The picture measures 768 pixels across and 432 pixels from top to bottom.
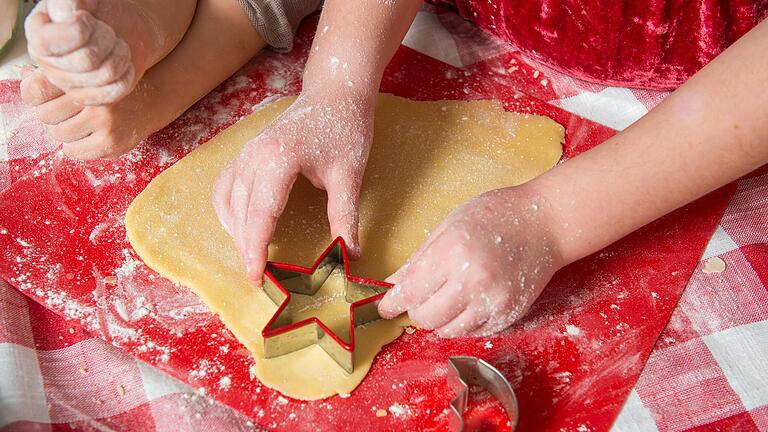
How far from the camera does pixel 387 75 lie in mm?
1229

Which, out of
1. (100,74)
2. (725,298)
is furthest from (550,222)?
(100,74)

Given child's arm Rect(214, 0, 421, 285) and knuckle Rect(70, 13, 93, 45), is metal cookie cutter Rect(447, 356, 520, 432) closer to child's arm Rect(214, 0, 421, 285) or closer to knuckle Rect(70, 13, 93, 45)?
child's arm Rect(214, 0, 421, 285)

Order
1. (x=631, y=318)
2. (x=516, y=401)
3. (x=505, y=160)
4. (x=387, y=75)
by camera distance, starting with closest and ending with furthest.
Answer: (x=516, y=401) → (x=631, y=318) → (x=505, y=160) → (x=387, y=75)

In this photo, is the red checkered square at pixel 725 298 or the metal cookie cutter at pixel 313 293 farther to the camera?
the red checkered square at pixel 725 298

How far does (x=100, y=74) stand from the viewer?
875mm

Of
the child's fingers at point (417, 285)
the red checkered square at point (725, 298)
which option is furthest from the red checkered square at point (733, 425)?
the child's fingers at point (417, 285)

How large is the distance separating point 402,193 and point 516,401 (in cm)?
32

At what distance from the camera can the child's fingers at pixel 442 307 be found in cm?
86

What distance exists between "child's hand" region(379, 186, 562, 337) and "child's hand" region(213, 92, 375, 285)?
0.10 m

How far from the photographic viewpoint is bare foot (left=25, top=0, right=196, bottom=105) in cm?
84

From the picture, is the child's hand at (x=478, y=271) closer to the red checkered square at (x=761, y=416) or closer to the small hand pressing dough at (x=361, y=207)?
the small hand pressing dough at (x=361, y=207)

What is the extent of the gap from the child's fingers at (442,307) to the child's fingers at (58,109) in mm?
511

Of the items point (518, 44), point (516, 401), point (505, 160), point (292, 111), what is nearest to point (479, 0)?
point (518, 44)

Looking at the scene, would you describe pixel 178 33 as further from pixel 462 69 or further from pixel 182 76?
pixel 462 69
